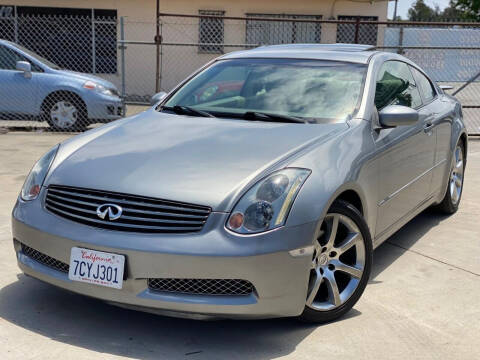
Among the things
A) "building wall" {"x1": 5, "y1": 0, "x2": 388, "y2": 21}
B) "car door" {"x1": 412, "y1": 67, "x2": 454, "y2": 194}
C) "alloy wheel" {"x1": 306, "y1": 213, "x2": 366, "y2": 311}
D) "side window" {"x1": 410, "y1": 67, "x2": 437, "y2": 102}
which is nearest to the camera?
"alloy wheel" {"x1": 306, "y1": 213, "x2": 366, "y2": 311}

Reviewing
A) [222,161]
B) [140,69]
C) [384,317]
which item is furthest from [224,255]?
[140,69]

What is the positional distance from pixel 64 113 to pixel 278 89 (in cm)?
695

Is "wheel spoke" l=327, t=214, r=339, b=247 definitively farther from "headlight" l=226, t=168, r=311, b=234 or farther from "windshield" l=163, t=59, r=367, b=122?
"windshield" l=163, t=59, r=367, b=122

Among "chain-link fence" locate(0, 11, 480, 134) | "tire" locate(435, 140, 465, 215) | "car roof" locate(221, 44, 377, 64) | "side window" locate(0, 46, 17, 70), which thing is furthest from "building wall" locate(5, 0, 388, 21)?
"car roof" locate(221, 44, 377, 64)

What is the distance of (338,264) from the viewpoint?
12.4 feet

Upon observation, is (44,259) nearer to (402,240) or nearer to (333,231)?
(333,231)

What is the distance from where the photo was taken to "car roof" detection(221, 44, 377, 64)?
16.0 feet

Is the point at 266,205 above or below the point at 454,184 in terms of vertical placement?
above

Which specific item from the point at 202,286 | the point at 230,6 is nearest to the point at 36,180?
the point at 202,286

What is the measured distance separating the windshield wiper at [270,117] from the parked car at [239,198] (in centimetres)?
2

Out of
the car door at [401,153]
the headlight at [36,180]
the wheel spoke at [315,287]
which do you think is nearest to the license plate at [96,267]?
the headlight at [36,180]

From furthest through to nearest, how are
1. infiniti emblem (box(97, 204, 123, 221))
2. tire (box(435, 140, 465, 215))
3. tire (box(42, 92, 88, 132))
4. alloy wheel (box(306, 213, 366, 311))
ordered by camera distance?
tire (box(42, 92, 88, 132)) < tire (box(435, 140, 465, 215)) < alloy wheel (box(306, 213, 366, 311)) < infiniti emblem (box(97, 204, 123, 221))

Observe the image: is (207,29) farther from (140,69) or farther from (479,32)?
(479,32)

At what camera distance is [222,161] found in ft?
11.9
